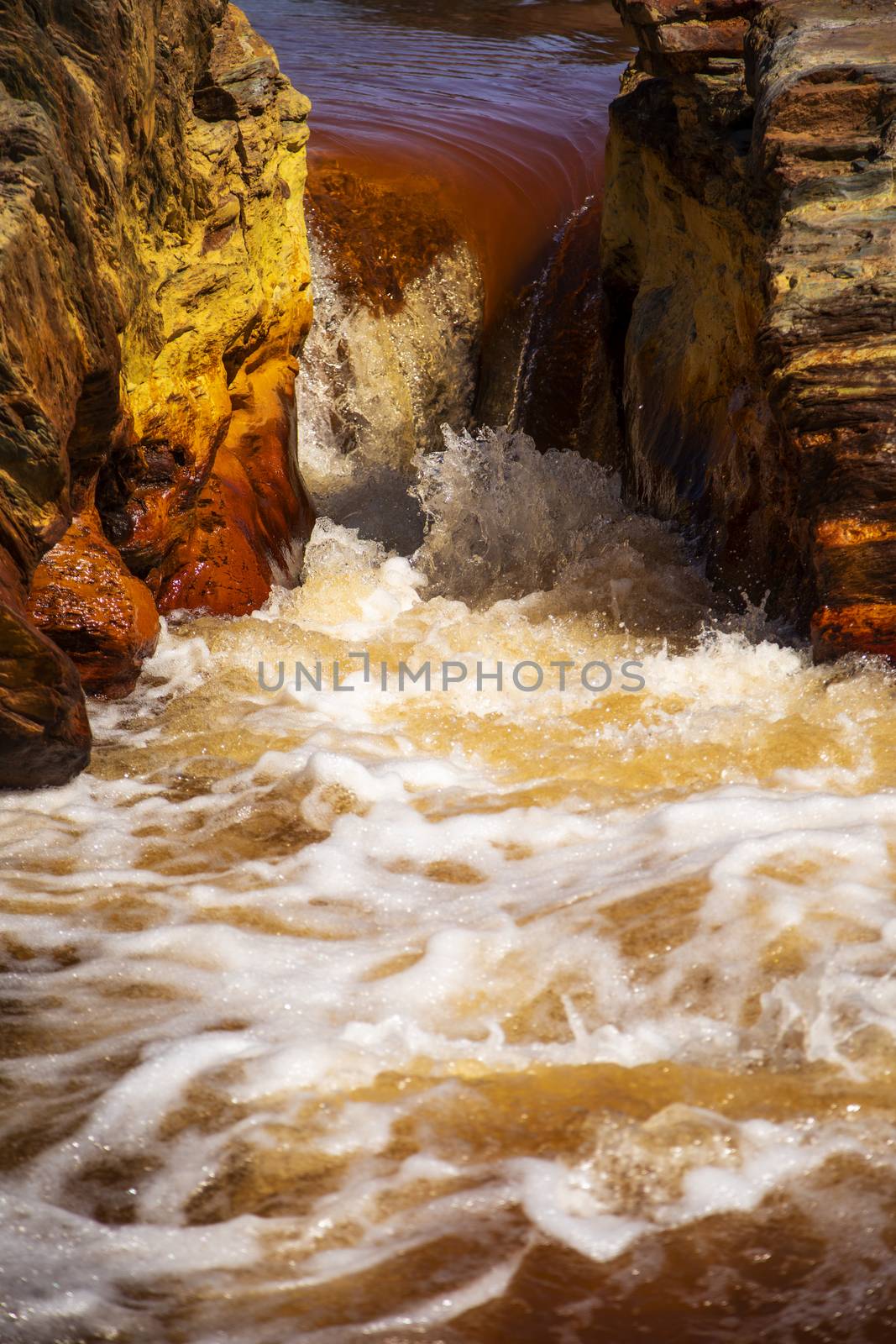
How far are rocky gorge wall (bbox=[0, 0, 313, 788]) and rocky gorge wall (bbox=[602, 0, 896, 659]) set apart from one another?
1.59 m

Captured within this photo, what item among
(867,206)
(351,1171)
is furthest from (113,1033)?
(867,206)

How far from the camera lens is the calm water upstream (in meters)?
1.70

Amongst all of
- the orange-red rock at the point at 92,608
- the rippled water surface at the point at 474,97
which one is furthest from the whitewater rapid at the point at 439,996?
the rippled water surface at the point at 474,97

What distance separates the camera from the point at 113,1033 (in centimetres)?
218

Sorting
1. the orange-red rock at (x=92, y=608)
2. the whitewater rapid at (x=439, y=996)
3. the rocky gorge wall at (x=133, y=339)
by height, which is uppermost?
the rocky gorge wall at (x=133, y=339)

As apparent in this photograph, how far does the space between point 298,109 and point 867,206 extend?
2.64m

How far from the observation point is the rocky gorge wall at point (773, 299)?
3514 millimetres

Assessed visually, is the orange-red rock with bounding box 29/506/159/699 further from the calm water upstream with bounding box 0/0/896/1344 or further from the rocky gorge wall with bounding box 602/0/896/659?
the rocky gorge wall with bounding box 602/0/896/659

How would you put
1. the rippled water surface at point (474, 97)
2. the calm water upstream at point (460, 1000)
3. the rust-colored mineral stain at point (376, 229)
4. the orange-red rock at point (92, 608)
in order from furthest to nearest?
the rippled water surface at point (474, 97) < the rust-colored mineral stain at point (376, 229) < the orange-red rock at point (92, 608) < the calm water upstream at point (460, 1000)

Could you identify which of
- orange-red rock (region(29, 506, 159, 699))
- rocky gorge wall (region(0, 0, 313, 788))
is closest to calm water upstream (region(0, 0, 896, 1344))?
orange-red rock (region(29, 506, 159, 699))

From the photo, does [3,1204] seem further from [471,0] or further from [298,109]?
[471,0]

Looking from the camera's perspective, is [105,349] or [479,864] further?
[105,349]

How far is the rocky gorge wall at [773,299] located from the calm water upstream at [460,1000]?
340 millimetres

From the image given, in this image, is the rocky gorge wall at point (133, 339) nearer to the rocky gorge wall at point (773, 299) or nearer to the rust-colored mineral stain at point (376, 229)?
the rust-colored mineral stain at point (376, 229)
